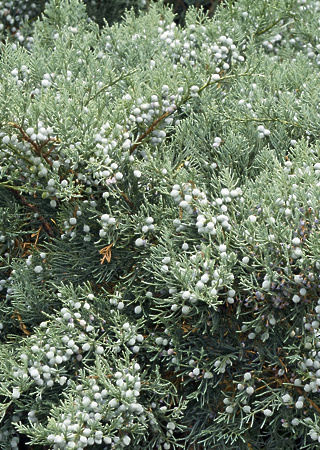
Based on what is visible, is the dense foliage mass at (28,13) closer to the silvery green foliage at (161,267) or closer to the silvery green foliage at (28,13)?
the silvery green foliage at (28,13)

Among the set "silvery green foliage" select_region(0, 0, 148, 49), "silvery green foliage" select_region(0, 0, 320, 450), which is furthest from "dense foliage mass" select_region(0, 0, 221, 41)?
"silvery green foliage" select_region(0, 0, 320, 450)

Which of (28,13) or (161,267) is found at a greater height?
(28,13)

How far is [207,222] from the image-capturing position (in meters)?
1.79

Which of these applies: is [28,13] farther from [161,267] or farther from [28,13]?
[161,267]

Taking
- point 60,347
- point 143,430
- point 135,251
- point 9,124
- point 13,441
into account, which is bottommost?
point 13,441

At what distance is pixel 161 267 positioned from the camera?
179cm

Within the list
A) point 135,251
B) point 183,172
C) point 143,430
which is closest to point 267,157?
point 183,172

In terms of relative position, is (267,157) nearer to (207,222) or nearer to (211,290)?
(207,222)

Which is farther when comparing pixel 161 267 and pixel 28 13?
pixel 28 13

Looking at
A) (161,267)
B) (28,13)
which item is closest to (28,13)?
(28,13)

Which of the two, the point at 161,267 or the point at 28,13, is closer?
the point at 161,267

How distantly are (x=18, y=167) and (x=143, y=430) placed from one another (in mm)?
1025

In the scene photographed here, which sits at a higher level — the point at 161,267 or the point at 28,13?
the point at 28,13

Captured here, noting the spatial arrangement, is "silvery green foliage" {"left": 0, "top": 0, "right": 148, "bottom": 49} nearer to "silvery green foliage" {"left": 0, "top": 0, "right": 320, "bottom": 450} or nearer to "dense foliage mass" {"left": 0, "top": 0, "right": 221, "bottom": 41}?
"dense foliage mass" {"left": 0, "top": 0, "right": 221, "bottom": 41}
